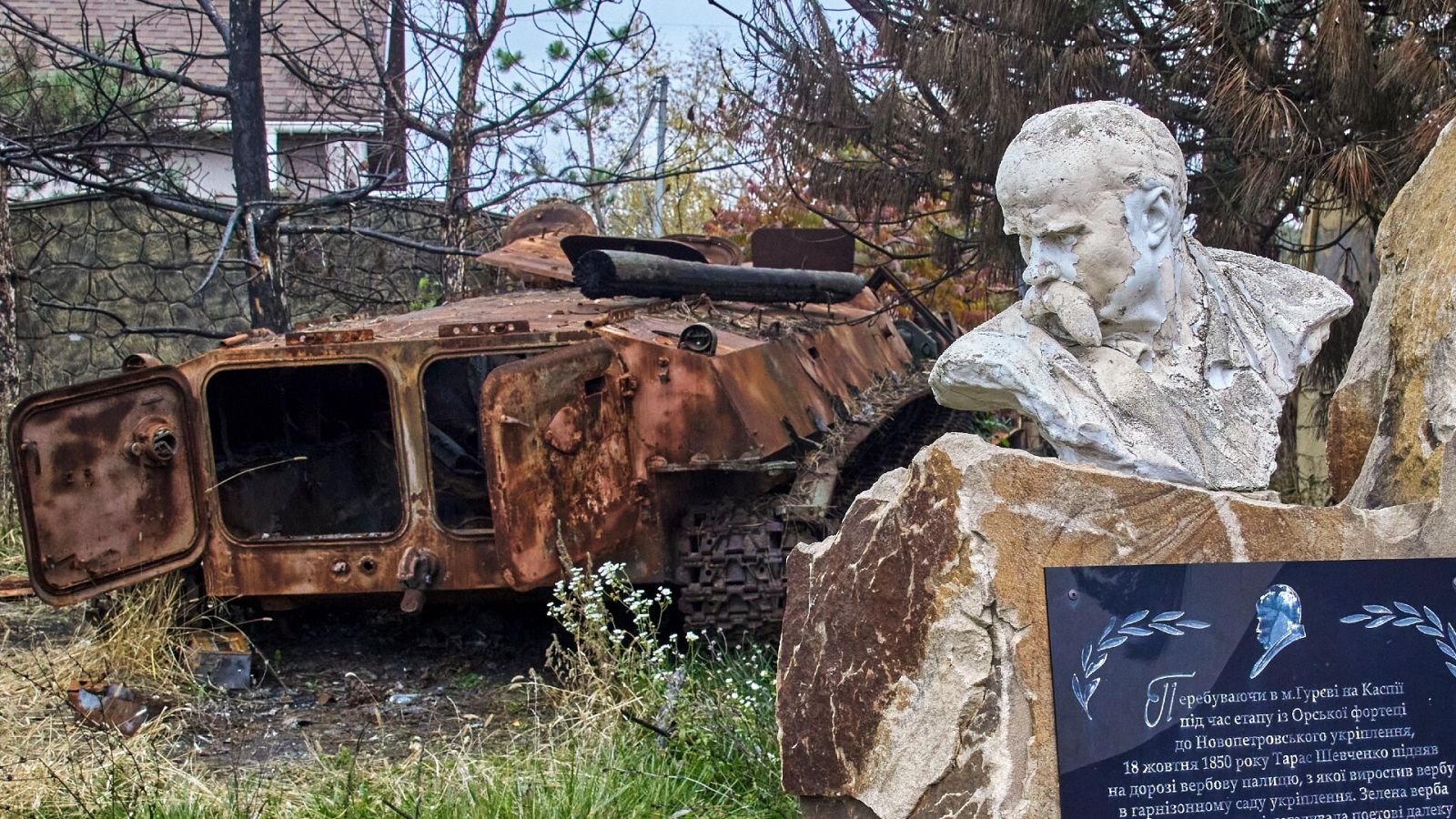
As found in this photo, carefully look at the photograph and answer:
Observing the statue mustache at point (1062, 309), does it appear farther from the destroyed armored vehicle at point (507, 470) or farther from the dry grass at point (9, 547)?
the dry grass at point (9, 547)

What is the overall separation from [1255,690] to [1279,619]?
0.52ft

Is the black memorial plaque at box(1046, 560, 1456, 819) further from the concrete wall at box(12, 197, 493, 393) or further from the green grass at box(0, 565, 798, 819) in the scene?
the concrete wall at box(12, 197, 493, 393)

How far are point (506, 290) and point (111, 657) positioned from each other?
3.85 meters

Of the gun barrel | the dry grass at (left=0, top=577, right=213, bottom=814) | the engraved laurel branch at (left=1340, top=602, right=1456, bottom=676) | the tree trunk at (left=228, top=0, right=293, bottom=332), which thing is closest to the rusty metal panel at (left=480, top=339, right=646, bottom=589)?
the gun barrel

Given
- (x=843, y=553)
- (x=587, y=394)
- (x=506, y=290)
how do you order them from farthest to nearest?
(x=506, y=290) → (x=587, y=394) → (x=843, y=553)

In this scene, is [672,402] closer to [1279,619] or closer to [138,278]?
[1279,619]

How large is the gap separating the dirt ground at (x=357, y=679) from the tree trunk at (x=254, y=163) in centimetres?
216

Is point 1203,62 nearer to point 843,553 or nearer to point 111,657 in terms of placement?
point 843,553

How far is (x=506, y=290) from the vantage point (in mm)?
10047

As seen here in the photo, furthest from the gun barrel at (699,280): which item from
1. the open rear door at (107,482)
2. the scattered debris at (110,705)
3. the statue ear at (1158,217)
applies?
the statue ear at (1158,217)

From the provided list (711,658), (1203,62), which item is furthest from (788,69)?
(711,658)

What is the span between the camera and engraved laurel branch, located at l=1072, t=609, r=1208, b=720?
3.18m

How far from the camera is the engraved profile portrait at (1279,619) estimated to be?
3.24m

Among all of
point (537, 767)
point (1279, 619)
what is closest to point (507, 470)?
point (537, 767)
